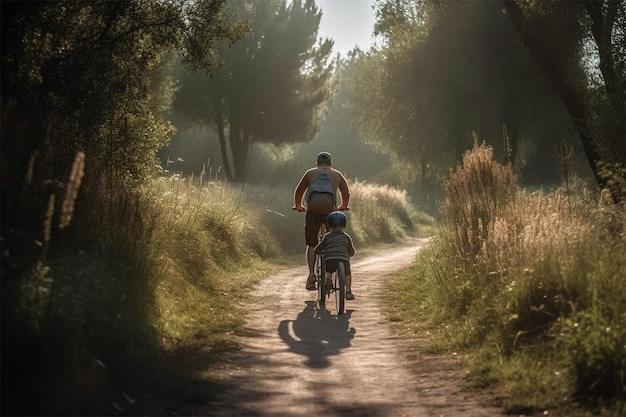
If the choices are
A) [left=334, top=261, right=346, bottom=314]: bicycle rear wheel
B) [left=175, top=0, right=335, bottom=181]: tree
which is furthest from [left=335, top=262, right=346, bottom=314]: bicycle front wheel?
[left=175, top=0, right=335, bottom=181]: tree

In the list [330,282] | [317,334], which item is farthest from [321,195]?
[317,334]

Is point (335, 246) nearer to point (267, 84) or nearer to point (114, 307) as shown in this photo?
point (114, 307)

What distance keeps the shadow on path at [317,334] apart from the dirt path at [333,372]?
0.4 inches

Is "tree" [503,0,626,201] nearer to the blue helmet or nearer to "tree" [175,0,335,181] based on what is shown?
the blue helmet

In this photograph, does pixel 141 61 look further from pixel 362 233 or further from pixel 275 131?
pixel 275 131

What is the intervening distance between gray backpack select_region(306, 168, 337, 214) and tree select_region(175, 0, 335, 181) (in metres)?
22.5

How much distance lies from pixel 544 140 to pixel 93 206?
3313cm

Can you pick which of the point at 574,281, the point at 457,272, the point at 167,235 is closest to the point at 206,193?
the point at 167,235

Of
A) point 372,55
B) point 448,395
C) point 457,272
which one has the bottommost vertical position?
point 448,395

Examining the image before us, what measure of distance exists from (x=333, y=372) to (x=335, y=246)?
12.0ft

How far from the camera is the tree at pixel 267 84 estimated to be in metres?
35.0

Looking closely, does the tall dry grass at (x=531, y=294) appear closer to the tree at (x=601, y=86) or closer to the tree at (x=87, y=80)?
the tree at (x=601, y=86)

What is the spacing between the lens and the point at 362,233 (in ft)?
83.6

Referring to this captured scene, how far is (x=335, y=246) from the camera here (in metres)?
11.4
